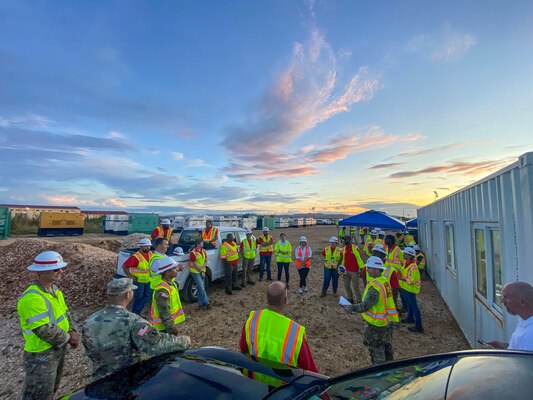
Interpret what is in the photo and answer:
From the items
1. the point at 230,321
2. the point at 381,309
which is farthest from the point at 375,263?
the point at 230,321

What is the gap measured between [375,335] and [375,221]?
882 centimetres

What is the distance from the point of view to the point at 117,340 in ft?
8.03

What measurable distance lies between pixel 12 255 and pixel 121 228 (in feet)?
70.6

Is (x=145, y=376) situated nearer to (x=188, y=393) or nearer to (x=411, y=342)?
(x=188, y=393)

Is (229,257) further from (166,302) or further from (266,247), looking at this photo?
(166,302)

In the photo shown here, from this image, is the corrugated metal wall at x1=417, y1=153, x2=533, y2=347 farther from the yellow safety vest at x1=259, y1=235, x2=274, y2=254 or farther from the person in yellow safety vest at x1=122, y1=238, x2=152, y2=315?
the person in yellow safety vest at x1=122, y1=238, x2=152, y2=315

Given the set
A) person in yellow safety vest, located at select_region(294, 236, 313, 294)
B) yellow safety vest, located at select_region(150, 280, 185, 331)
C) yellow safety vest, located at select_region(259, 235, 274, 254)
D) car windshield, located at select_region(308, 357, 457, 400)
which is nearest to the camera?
car windshield, located at select_region(308, 357, 457, 400)

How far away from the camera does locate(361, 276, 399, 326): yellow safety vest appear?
12.3ft

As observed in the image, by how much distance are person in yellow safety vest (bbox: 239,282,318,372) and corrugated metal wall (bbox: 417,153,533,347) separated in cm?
244

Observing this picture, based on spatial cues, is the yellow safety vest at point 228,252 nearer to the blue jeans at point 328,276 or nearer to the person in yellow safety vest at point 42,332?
the blue jeans at point 328,276

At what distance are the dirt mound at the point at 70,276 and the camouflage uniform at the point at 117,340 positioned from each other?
577 cm

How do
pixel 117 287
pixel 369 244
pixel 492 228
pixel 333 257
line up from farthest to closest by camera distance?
pixel 369 244, pixel 333 257, pixel 492 228, pixel 117 287

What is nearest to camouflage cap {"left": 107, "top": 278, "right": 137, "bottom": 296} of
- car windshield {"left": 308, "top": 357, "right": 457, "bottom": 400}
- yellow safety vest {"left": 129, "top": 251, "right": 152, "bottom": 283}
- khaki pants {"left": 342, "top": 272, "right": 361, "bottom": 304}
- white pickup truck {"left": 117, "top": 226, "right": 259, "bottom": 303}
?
car windshield {"left": 308, "top": 357, "right": 457, "bottom": 400}

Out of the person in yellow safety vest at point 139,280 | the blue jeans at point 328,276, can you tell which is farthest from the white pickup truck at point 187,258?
the blue jeans at point 328,276
